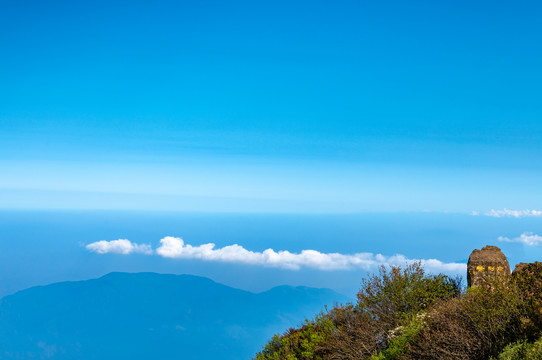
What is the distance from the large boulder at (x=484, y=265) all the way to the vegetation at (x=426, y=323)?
4.70 feet

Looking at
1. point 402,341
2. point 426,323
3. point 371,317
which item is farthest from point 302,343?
point 426,323

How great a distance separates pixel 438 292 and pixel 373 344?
570 centimetres

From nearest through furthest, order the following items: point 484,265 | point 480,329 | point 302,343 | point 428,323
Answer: point 480,329
point 428,323
point 484,265
point 302,343

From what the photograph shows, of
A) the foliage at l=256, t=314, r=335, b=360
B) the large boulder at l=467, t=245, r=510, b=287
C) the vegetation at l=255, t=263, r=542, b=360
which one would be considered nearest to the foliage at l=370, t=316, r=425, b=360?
the vegetation at l=255, t=263, r=542, b=360

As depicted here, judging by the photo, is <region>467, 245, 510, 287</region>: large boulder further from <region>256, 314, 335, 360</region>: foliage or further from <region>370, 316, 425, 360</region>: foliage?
<region>256, 314, 335, 360</region>: foliage

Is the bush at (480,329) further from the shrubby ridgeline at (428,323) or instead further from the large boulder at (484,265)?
the large boulder at (484,265)

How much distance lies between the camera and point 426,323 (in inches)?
599

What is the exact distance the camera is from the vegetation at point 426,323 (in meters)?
12.2

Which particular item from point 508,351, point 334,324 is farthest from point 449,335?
point 334,324

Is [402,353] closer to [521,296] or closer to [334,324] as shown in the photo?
[521,296]

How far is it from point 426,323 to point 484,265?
266 inches

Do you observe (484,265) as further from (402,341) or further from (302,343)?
(302,343)

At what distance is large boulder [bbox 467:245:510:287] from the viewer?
19.5 metres

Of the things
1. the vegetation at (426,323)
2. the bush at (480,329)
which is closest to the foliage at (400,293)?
the vegetation at (426,323)
